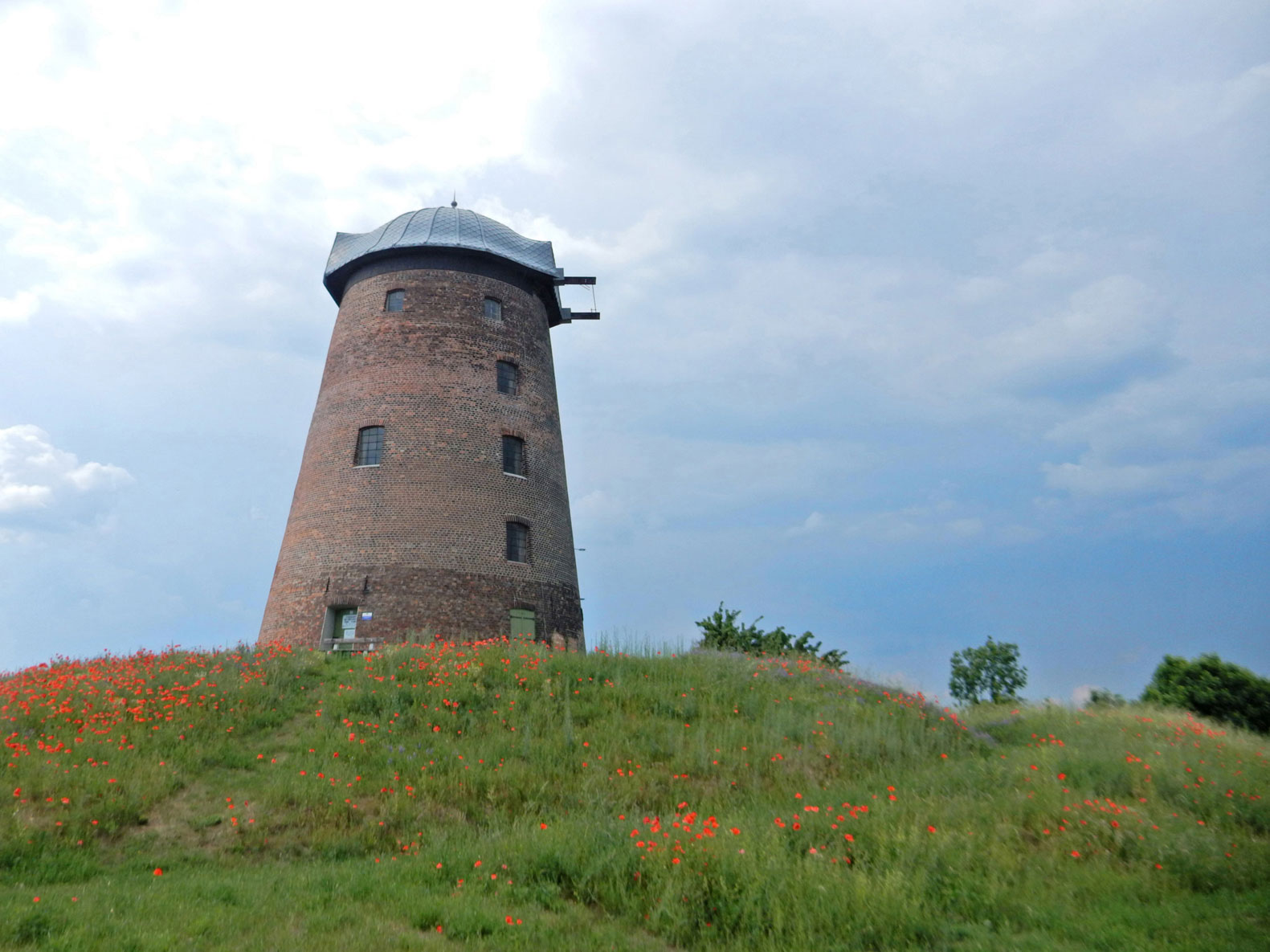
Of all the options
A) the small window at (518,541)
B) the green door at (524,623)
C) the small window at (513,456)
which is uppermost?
the small window at (513,456)

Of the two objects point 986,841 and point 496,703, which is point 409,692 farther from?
point 986,841

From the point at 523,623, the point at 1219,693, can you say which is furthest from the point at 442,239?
the point at 1219,693

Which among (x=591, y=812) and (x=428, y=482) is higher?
(x=428, y=482)

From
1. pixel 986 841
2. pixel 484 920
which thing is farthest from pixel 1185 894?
pixel 484 920

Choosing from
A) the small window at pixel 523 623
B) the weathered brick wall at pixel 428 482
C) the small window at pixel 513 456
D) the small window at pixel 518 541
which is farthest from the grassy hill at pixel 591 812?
the small window at pixel 513 456

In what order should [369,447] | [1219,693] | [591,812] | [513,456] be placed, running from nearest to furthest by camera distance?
[591,812] → [1219,693] → [369,447] → [513,456]

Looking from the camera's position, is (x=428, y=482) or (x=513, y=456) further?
(x=513, y=456)

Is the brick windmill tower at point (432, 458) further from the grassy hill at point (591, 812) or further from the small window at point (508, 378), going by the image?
the grassy hill at point (591, 812)

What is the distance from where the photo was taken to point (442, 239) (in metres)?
23.2

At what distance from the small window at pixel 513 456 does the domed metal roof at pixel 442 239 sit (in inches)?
212

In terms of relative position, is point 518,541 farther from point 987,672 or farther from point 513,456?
point 987,672

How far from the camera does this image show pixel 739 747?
11320 millimetres

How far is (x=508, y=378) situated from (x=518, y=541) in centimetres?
474

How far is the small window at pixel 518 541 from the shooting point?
69.6 ft
